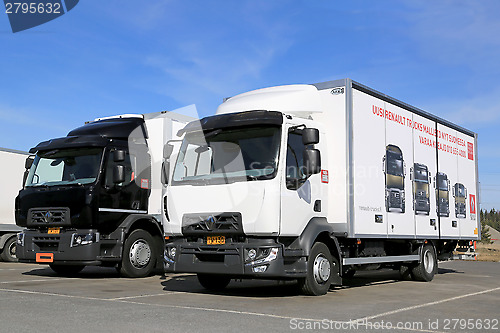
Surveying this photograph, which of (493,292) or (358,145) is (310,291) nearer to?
(358,145)

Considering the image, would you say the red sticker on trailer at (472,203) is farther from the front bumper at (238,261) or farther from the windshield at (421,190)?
the front bumper at (238,261)

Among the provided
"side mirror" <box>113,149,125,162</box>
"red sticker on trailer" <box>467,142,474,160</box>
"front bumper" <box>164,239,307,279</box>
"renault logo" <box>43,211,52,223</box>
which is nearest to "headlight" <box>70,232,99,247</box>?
"renault logo" <box>43,211,52,223</box>

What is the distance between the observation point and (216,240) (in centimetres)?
901

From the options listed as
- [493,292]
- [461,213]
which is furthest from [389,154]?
[461,213]

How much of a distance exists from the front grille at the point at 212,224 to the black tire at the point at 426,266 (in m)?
5.81

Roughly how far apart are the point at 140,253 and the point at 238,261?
185 inches

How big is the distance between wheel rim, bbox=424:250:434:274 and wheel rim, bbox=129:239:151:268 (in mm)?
6317

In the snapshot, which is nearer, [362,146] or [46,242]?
[362,146]

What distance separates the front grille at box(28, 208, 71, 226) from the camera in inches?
463

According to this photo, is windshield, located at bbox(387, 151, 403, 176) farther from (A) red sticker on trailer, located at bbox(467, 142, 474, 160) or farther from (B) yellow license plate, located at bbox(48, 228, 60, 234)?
(B) yellow license plate, located at bbox(48, 228, 60, 234)

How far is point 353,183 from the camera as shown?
1002 centimetres

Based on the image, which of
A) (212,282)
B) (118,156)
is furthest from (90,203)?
(212,282)

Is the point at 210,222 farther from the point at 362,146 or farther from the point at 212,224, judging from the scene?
the point at 362,146

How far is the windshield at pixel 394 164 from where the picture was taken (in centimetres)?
1133
